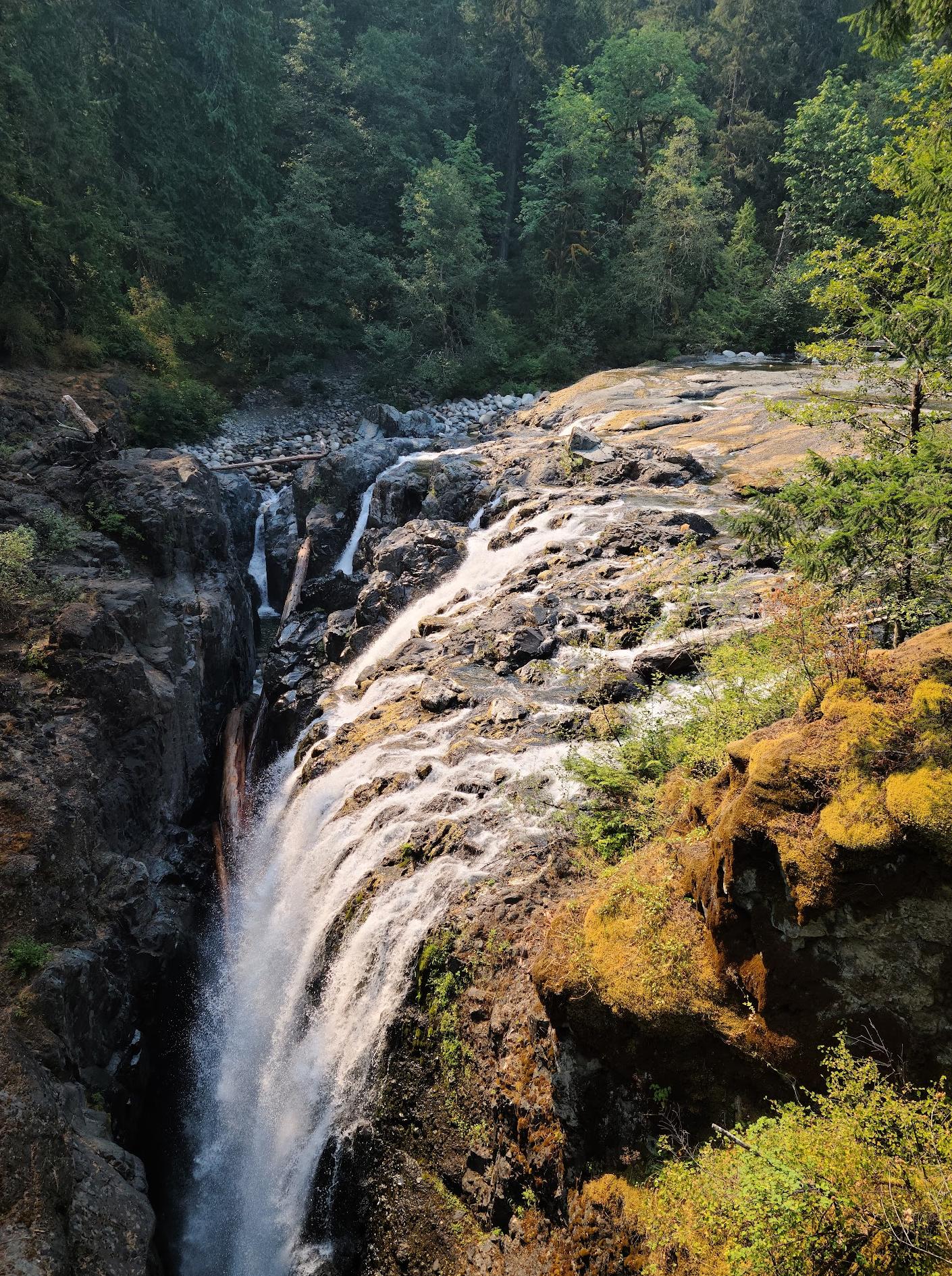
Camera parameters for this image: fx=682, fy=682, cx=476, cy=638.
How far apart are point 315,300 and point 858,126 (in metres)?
23.2

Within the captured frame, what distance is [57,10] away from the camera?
79.3 ft

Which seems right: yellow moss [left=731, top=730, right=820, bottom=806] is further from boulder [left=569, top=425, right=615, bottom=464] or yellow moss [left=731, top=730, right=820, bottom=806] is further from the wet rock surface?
boulder [left=569, top=425, right=615, bottom=464]

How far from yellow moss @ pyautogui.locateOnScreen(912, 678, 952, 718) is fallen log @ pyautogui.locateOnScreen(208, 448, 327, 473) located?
20772 mm

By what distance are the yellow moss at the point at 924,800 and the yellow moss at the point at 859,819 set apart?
0.21 feet

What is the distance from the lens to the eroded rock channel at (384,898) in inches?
195

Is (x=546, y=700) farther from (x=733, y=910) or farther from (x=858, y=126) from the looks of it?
(x=858, y=126)

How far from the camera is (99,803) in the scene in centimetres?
1023

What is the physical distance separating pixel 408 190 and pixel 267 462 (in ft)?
54.8

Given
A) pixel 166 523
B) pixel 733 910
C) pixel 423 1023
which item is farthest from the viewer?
pixel 166 523

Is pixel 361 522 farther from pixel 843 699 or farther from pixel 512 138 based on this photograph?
pixel 512 138

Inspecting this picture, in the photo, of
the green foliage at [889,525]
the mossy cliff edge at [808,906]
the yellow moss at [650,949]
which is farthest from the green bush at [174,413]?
the mossy cliff edge at [808,906]

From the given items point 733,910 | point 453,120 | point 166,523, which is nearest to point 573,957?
point 733,910

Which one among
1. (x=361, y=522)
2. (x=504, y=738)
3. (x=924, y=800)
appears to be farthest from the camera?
(x=361, y=522)

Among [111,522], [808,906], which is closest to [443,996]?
[808,906]
